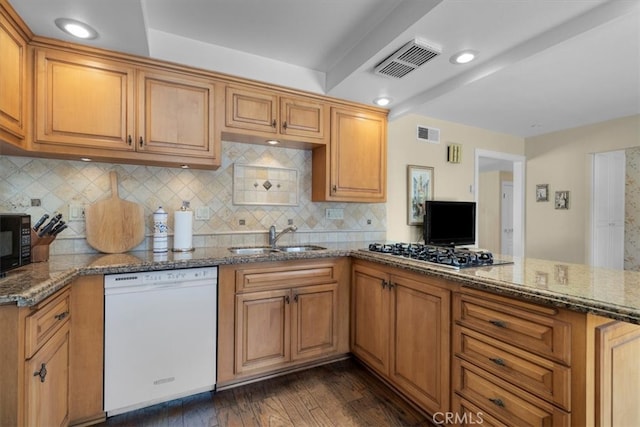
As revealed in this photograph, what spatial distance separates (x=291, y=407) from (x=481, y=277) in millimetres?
1420

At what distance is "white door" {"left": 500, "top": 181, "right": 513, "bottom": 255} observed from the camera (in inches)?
257

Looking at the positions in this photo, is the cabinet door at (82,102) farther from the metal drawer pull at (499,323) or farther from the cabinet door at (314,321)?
the metal drawer pull at (499,323)

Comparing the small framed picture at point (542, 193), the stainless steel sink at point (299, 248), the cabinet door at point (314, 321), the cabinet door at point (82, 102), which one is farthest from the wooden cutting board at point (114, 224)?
the small framed picture at point (542, 193)

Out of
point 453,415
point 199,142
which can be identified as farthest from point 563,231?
point 199,142

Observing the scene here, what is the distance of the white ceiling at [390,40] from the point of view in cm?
158

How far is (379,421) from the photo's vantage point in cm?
180

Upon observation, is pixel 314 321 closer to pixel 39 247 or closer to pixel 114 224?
pixel 114 224

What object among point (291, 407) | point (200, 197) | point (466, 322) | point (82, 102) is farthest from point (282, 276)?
point (82, 102)

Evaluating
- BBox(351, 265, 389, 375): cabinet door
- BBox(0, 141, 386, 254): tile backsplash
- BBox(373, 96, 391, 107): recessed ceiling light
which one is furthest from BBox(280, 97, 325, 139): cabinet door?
BBox(351, 265, 389, 375): cabinet door

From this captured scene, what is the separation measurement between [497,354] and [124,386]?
2.04m

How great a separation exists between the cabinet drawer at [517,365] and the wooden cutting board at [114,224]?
2226 millimetres

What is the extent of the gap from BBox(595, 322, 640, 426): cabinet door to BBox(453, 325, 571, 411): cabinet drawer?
11cm

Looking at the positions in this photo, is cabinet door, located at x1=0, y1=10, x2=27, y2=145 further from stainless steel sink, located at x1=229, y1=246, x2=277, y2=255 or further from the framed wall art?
the framed wall art

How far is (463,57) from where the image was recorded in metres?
2.00
